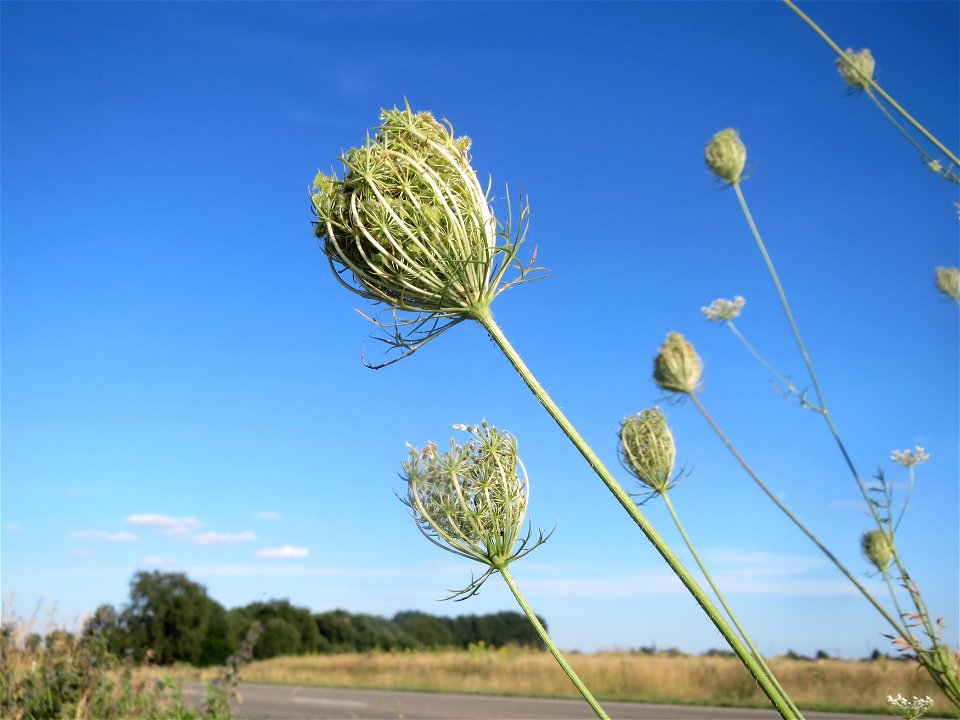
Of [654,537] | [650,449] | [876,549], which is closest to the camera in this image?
[654,537]

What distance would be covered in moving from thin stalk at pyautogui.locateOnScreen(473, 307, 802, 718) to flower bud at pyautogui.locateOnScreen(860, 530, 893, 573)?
8377 mm

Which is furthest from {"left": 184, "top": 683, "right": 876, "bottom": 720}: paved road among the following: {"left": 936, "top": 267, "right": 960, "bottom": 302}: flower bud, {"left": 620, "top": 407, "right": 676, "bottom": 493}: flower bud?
{"left": 936, "top": 267, "right": 960, "bottom": 302}: flower bud

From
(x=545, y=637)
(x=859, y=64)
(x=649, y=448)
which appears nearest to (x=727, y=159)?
(x=859, y=64)

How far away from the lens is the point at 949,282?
769cm

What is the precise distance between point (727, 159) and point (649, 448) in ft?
11.6

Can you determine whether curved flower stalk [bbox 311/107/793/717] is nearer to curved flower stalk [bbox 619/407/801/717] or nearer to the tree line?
curved flower stalk [bbox 619/407/801/717]

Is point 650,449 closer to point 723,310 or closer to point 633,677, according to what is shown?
point 723,310

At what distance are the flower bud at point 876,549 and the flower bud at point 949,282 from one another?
310cm

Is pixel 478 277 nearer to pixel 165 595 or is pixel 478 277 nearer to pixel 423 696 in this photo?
pixel 423 696

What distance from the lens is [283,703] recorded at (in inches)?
773

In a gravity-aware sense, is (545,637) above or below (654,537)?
below

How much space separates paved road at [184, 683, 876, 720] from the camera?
15461 millimetres

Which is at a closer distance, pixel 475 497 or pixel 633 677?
pixel 475 497

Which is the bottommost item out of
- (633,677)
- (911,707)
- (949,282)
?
(911,707)
